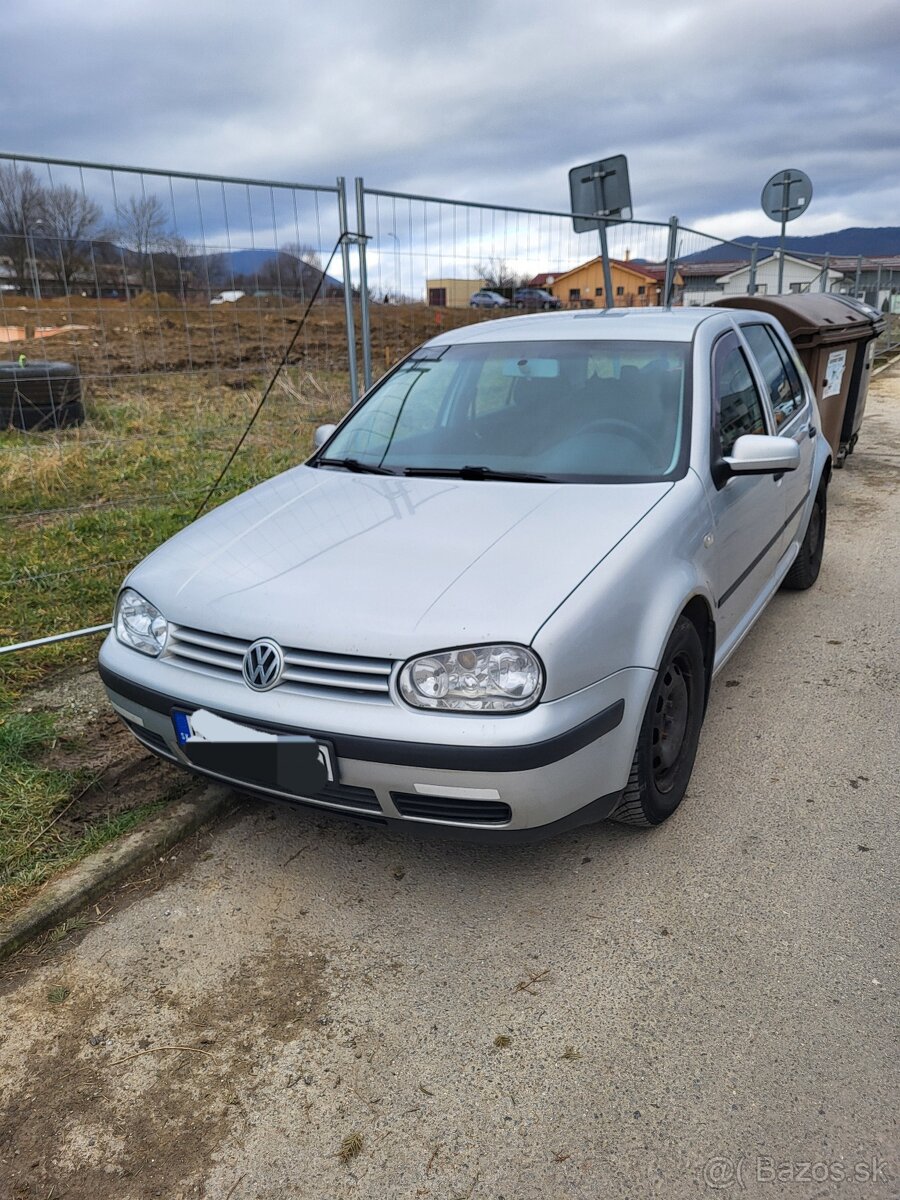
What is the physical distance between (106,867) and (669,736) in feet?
5.95

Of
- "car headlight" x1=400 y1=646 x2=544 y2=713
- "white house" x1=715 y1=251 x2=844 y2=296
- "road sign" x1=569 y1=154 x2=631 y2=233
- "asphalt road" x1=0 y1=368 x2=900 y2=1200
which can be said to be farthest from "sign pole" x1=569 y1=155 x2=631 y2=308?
"white house" x1=715 y1=251 x2=844 y2=296

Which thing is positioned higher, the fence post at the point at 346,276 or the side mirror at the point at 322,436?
the fence post at the point at 346,276

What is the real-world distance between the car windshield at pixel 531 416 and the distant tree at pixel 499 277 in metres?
3.44

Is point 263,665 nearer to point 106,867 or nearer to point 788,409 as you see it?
point 106,867

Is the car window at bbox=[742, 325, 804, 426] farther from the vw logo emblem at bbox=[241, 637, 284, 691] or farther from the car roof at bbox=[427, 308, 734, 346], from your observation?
the vw logo emblem at bbox=[241, 637, 284, 691]

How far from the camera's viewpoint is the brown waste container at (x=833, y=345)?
285 inches

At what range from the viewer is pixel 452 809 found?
230 cm

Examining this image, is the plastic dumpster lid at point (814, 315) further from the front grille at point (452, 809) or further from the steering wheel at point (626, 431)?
the front grille at point (452, 809)

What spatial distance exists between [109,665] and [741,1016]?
206cm

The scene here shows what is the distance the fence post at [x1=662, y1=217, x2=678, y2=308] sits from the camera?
9.20 metres

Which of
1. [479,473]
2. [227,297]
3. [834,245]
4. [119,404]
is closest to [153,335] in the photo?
[119,404]

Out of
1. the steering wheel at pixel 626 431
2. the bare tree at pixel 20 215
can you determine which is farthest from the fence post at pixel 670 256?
the steering wheel at pixel 626 431

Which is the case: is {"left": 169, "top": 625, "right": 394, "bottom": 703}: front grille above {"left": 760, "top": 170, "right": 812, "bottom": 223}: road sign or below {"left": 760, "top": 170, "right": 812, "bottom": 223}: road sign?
below

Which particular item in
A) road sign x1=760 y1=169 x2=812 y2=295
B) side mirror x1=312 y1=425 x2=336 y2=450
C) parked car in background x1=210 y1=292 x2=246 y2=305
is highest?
road sign x1=760 y1=169 x2=812 y2=295
